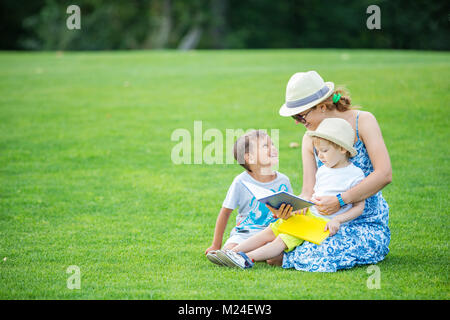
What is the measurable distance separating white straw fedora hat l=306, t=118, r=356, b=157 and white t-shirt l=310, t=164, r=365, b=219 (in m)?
0.14

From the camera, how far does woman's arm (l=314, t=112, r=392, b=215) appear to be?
4.21 meters

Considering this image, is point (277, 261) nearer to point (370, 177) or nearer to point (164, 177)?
point (370, 177)

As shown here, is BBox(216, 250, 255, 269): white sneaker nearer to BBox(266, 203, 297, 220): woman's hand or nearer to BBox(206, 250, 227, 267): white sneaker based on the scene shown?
BBox(206, 250, 227, 267): white sneaker

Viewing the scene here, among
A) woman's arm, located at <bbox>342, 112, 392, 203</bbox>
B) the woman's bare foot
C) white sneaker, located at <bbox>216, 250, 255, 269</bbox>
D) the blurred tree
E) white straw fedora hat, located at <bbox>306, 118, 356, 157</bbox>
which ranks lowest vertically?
the woman's bare foot

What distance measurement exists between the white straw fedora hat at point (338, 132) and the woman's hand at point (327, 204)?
0.39 m

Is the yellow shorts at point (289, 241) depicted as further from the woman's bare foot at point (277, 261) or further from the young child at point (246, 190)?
the young child at point (246, 190)

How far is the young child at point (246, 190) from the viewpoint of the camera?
472 centimetres

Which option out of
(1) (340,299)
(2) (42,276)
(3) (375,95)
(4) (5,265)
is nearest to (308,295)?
(1) (340,299)

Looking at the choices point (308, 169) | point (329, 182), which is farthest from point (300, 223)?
point (308, 169)

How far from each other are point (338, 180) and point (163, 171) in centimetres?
406

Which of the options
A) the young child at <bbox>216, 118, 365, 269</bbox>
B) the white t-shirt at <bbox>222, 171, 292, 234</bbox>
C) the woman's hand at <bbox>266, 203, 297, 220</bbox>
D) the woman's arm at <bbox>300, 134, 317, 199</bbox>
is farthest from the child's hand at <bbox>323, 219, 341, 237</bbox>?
the white t-shirt at <bbox>222, 171, 292, 234</bbox>

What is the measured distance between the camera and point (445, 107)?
979 cm

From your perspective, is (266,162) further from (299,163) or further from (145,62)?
(145,62)
